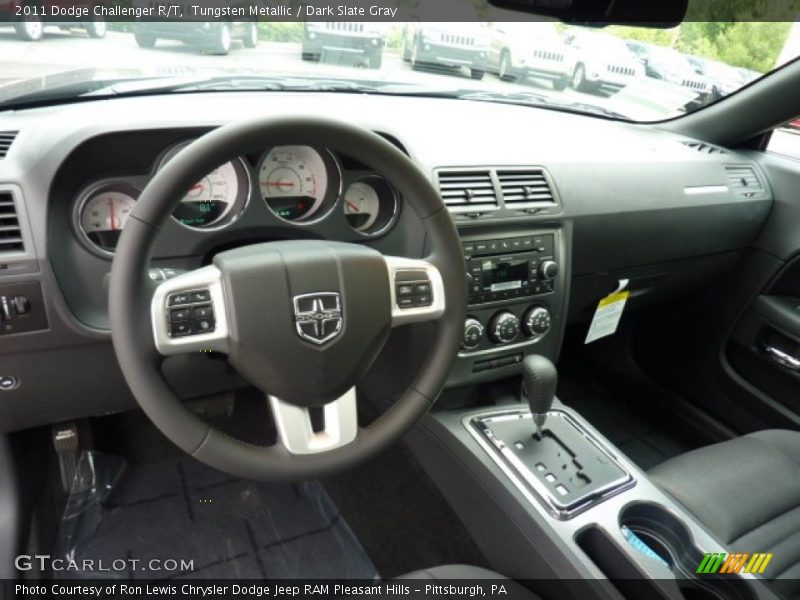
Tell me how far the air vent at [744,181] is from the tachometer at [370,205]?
55.9 inches

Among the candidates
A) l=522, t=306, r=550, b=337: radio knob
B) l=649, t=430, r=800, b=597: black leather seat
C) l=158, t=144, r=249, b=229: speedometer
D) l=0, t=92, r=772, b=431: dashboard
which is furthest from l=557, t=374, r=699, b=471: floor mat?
l=158, t=144, r=249, b=229: speedometer

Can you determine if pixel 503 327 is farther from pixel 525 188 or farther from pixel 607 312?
pixel 607 312

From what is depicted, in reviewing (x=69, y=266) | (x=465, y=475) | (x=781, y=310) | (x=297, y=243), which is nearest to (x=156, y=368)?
(x=297, y=243)

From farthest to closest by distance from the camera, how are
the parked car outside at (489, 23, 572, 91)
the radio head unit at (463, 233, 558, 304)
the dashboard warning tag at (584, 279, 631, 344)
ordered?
the dashboard warning tag at (584, 279, 631, 344) → the parked car outside at (489, 23, 572, 91) → the radio head unit at (463, 233, 558, 304)

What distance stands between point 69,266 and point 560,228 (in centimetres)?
119

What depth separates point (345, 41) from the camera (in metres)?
1.68

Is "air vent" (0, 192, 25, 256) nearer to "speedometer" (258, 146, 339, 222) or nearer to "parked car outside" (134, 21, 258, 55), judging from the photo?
"speedometer" (258, 146, 339, 222)

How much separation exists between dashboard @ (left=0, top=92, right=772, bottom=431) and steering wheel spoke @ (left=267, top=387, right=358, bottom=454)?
260 mm

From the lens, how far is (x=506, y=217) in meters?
1.55

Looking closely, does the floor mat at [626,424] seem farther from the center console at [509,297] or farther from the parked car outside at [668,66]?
the parked car outside at [668,66]

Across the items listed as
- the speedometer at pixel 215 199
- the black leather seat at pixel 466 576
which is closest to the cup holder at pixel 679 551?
the black leather seat at pixel 466 576

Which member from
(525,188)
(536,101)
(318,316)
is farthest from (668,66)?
(318,316)

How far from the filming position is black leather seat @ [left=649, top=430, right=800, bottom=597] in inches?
51.6

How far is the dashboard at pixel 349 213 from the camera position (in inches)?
45.4
